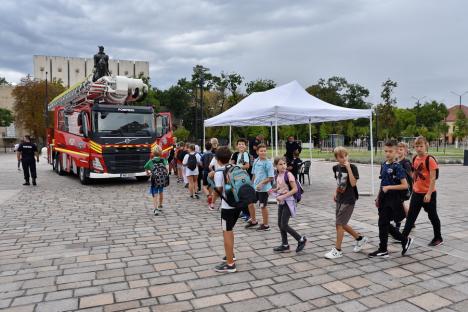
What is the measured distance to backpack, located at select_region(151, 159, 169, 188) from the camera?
8156mm

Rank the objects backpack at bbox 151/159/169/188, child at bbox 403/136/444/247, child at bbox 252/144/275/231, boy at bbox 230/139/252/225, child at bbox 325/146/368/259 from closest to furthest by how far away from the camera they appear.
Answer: child at bbox 325/146/368/259 → child at bbox 403/136/444/247 → child at bbox 252/144/275/231 → boy at bbox 230/139/252/225 → backpack at bbox 151/159/169/188

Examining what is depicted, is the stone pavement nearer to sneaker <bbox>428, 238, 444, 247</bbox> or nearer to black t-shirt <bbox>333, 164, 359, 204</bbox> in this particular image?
sneaker <bbox>428, 238, 444, 247</bbox>

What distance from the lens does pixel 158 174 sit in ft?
26.8

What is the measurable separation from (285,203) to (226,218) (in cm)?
109

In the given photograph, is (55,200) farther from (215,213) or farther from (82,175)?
(215,213)

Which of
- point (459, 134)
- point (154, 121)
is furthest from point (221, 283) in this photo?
point (459, 134)

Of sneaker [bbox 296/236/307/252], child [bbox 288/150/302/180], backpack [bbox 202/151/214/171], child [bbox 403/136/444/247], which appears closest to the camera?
child [bbox 403/136/444/247]

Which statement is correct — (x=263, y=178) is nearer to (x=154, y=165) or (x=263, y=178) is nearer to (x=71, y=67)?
(x=154, y=165)

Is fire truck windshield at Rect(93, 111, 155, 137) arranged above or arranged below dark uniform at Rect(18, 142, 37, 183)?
above

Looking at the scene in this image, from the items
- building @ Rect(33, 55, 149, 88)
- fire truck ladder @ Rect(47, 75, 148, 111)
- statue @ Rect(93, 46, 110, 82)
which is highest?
building @ Rect(33, 55, 149, 88)

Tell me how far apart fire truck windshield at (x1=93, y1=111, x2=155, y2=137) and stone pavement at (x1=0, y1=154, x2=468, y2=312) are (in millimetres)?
5209

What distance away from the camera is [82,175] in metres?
13.8

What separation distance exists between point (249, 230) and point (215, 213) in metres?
1.69

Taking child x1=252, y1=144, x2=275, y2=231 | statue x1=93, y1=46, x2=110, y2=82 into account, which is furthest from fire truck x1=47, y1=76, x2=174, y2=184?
child x1=252, y1=144, x2=275, y2=231
